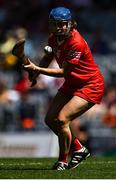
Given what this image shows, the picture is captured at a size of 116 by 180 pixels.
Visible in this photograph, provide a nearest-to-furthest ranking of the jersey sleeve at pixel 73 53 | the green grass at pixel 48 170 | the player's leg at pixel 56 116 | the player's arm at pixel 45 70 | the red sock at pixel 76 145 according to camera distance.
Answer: the green grass at pixel 48 170
the player's arm at pixel 45 70
the jersey sleeve at pixel 73 53
the player's leg at pixel 56 116
the red sock at pixel 76 145

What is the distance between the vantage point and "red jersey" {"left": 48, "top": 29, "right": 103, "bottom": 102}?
10539 mm

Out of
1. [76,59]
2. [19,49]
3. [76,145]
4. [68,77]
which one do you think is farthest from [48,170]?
[19,49]

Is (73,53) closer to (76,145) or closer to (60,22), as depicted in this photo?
(60,22)

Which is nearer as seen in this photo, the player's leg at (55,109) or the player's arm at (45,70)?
the player's arm at (45,70)

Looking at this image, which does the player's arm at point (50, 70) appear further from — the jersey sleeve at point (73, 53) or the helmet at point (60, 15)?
the helmet at point (60, 15)

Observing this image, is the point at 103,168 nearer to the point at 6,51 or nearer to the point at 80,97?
the point at 80,97

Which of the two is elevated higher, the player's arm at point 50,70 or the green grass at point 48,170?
the player's arm at point 50,70

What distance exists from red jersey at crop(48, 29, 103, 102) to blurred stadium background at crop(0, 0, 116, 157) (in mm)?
4335

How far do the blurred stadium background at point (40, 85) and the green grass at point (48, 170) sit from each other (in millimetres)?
3184

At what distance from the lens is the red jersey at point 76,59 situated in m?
10.5

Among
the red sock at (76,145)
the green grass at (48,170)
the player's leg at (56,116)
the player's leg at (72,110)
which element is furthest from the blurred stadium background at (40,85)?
the player's leg at (72,110)

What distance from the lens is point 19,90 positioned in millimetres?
19734

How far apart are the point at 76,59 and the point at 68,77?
357 millimetres

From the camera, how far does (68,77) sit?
10781mm
